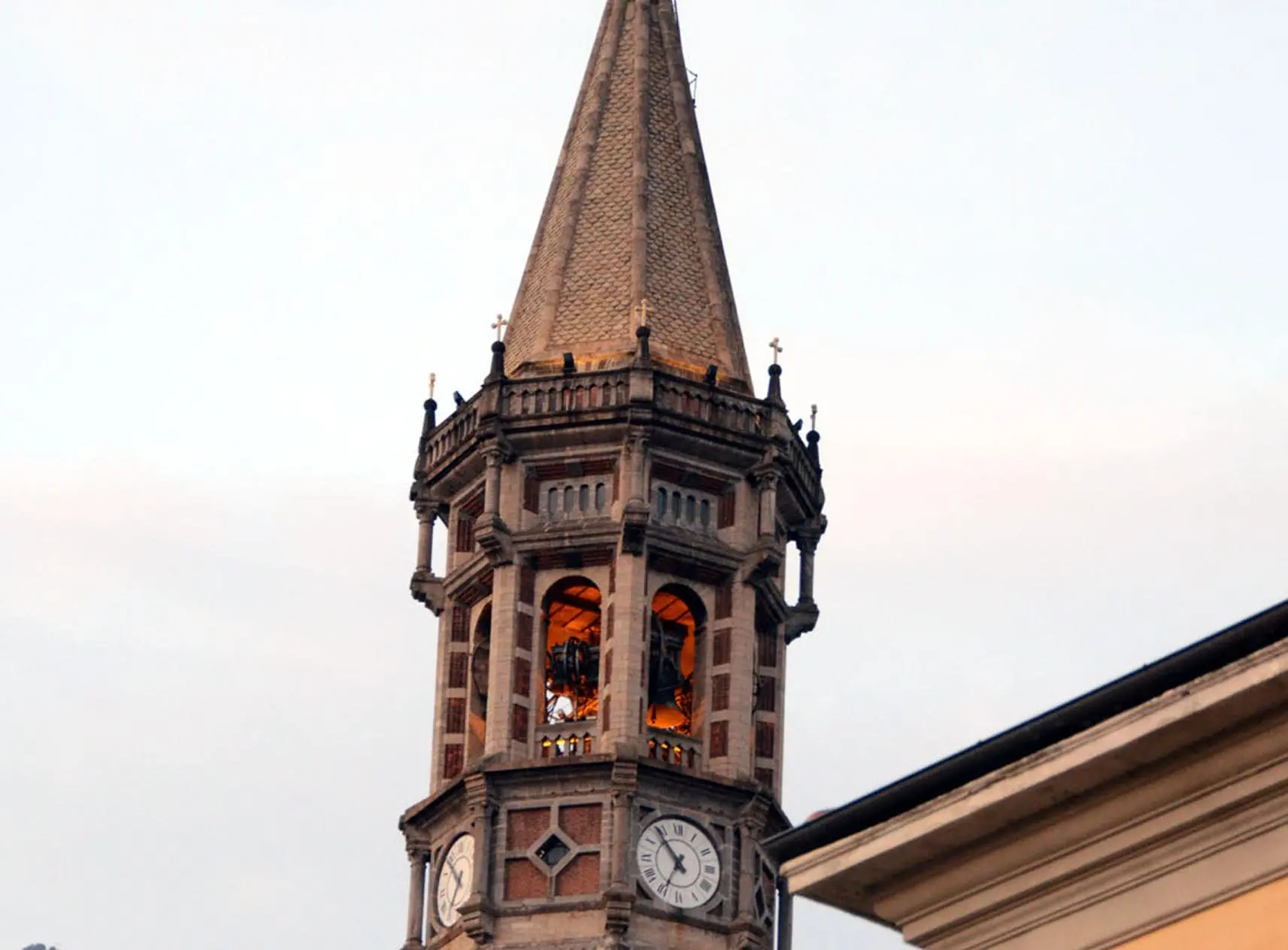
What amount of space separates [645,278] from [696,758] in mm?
10786

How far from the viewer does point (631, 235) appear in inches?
2933

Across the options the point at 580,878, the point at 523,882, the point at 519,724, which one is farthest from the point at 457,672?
the point at 580,878

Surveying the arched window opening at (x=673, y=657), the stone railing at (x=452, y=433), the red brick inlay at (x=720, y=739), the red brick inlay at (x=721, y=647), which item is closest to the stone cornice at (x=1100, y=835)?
the red brick inlay at (x=720, y=739)

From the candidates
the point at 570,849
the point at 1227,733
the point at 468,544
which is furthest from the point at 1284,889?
the point at 468,544

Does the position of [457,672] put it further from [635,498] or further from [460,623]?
[635,498]

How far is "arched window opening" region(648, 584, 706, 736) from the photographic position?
68312 millimetres

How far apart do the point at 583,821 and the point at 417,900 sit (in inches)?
165

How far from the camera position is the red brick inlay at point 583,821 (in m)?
66.1

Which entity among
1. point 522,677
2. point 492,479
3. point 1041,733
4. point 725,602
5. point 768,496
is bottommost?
point 1041,733

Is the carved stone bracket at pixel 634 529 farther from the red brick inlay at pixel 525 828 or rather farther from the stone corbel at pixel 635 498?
the red brick inlay at pixel 525 828

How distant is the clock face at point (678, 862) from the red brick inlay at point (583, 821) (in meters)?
0.81

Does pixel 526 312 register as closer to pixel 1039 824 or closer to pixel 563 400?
pixel 563 400

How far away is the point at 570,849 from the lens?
66.2 m

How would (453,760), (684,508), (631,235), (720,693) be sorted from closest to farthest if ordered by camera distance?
(720,693) → (453,760) → (684,508) → (631,235)
